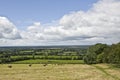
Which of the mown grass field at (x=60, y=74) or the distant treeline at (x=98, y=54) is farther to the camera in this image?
the distant treeline at (x=98, y=54)

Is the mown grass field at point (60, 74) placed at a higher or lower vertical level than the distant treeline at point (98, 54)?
lower

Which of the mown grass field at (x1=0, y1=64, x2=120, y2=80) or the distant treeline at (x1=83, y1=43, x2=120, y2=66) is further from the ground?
the distant treeline at (x1=83, y1=43, x2=120, y2=66)

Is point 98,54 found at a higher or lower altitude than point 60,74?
higher

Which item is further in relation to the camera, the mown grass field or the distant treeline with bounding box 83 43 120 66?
the distant treeline with bounding box 83 43 120 66

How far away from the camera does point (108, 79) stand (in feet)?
214

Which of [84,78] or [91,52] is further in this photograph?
[91,52]

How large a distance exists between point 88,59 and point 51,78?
78515 millimetres

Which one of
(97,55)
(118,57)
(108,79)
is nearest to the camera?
(108,79)

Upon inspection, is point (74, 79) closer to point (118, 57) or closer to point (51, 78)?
point (51, 78)

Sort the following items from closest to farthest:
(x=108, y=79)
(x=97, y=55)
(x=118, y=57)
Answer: (x=108, y=79)
(x=118, y=57)
(x=97, y=55)

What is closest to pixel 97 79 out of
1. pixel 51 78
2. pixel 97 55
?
pixel 51 78

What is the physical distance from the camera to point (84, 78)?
222 feet

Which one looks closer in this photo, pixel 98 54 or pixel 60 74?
pixel 60 74

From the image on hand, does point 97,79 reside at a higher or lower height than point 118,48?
lower
